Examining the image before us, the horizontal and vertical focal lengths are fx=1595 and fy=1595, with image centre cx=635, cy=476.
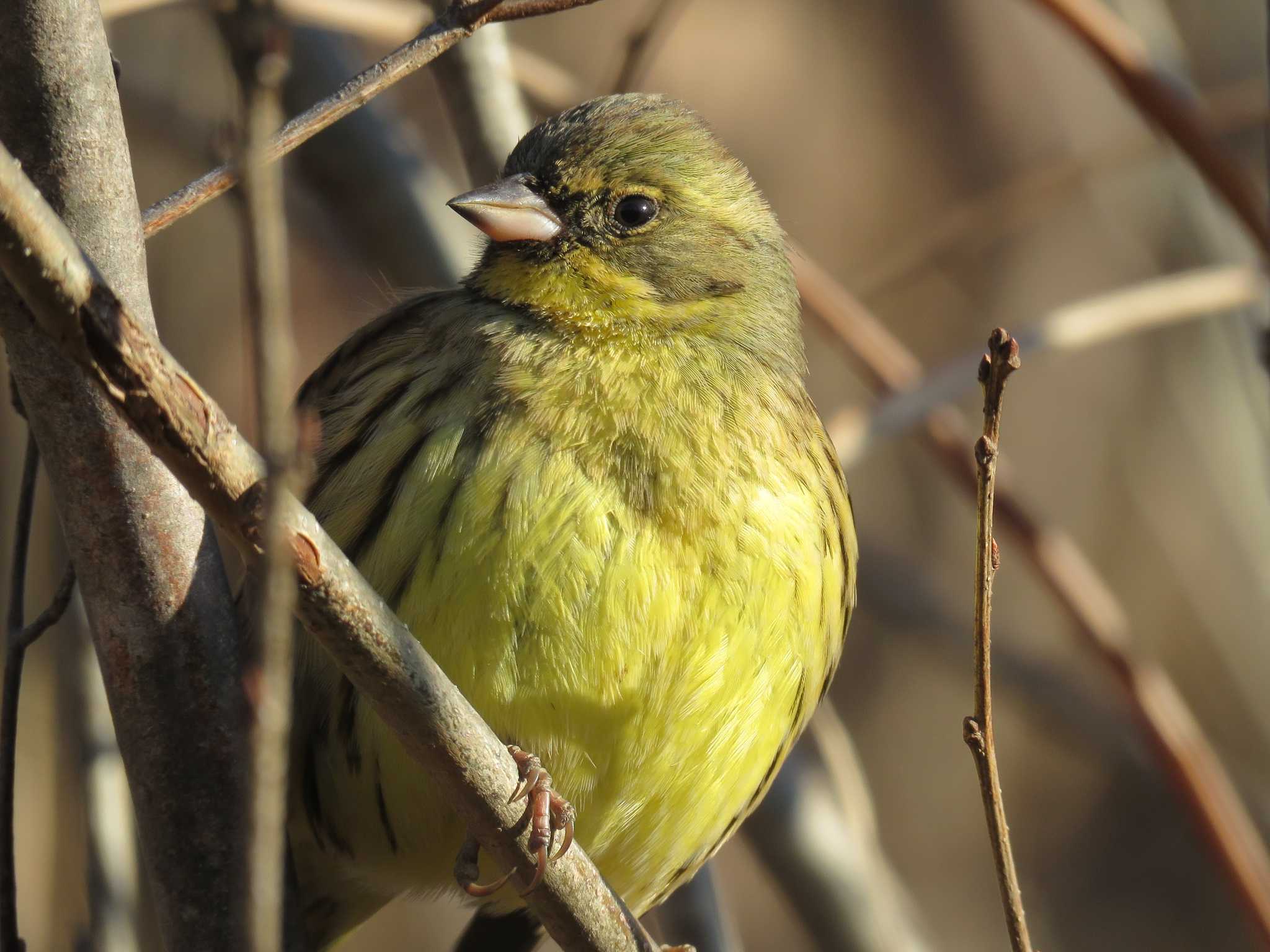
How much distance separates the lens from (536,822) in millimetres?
1940

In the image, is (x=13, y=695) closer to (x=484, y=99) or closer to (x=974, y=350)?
(x=484, y=99)

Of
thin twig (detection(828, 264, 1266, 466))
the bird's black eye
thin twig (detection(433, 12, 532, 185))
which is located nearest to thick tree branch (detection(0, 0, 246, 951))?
the bird's black eye

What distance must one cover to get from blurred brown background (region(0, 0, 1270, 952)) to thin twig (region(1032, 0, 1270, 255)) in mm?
590

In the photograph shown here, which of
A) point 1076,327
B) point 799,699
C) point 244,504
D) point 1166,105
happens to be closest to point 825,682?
point 799,699

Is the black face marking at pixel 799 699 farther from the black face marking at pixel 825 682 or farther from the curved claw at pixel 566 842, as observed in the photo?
the curved claw at pixel 566 842

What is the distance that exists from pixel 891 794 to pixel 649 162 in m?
2.97

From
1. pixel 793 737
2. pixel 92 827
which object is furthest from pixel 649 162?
pixel 92 827

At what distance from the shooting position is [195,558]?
1.90 metres

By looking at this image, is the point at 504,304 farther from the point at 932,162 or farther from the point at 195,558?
the point at 932,162

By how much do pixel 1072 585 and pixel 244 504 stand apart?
2330mm

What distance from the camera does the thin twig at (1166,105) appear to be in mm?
3211

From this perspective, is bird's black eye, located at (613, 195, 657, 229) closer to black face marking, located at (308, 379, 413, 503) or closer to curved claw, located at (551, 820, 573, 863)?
black face marking, located at (308, 379, 413, 503)

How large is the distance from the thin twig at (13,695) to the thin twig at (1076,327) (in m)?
1.66

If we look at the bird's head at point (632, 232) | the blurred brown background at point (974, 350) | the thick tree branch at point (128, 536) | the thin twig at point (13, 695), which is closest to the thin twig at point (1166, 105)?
the blurred brown background at point (974, 350)
